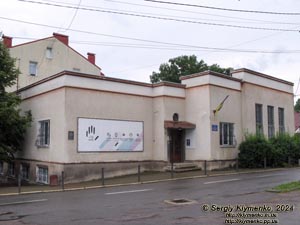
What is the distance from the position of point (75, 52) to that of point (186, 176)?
24.8m

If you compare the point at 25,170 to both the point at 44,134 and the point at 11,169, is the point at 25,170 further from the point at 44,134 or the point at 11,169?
the point at 44,134

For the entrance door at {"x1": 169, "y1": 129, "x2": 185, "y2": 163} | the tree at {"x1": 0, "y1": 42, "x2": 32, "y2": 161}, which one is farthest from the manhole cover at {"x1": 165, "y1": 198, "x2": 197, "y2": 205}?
the tree at {"x1": 0, "y1": 42, "x2": 32, "y2": 161}

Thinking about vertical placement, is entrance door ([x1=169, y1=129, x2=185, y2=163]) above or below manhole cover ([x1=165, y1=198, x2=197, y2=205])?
above

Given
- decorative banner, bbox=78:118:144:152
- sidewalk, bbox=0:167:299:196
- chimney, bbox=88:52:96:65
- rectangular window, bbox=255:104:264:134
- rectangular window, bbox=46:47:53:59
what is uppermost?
chimney, bbox=88:52:96:65

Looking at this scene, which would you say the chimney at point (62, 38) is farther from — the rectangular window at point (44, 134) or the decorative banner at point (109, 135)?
the decorative banner at point (109, 135)

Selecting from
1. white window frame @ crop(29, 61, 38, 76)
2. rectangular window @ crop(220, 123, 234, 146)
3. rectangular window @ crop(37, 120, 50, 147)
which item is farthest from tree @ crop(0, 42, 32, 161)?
white window frame @ crop(29, 61, 38, 76)

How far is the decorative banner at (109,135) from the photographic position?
21.6 m

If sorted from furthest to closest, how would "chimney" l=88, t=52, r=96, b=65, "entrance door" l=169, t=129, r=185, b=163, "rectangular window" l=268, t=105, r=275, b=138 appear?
"chimney" l=88, t=52, r=96, b=65
"rectangular window" l=268, t=105, r=275, b=138
"entrance door" l=169, t=129, r=185, b=163

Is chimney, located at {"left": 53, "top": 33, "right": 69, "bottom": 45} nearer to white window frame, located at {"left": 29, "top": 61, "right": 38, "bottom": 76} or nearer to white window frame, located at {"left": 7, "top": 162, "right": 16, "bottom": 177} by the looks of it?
white window frame, located at {"left": 29, "top": 61, "right": 38, "bottom": 76}

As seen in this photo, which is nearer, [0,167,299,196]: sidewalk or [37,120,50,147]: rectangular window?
[0,167,299,196]: sidewalk

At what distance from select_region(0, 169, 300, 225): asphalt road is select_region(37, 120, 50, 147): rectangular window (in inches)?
350

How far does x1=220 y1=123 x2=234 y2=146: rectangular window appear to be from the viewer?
26.2 meters

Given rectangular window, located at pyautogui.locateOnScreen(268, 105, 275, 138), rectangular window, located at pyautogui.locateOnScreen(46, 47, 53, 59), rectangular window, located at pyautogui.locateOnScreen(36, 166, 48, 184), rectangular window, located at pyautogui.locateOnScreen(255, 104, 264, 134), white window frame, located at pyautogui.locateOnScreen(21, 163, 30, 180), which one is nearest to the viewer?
rectangular window, located at pyautogui.locateOnScreen(36, 166, 48, 184)

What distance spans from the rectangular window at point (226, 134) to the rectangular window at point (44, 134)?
11143 mm
